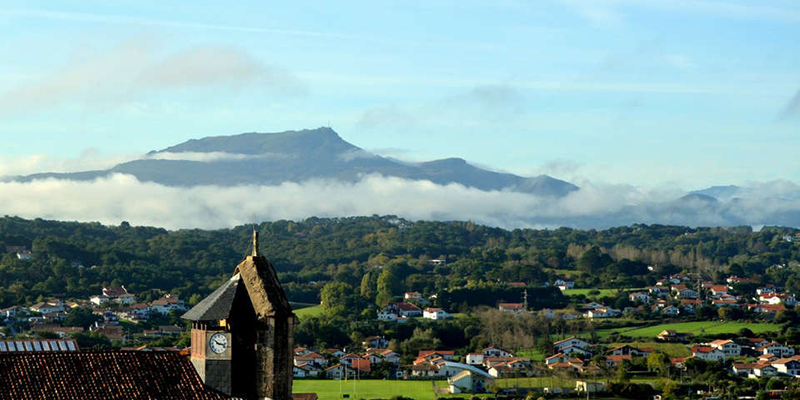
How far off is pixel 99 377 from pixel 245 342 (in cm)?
353

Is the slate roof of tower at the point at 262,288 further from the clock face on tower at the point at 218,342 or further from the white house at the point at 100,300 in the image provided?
the white house at the point at 100,300

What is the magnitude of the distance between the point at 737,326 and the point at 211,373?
106424 mm

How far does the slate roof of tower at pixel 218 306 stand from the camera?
27.6m

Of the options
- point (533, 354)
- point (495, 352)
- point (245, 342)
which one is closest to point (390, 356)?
point (495, 352)

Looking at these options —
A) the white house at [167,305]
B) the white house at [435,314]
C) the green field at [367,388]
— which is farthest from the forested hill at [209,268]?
the green field at [367,388]

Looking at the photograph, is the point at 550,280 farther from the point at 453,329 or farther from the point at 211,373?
the point at 211,373

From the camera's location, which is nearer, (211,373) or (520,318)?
(211,373)

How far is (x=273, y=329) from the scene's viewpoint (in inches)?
1093

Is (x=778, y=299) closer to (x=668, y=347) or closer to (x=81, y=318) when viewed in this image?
(x=668, y=347)

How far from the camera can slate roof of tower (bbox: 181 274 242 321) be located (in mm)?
27625

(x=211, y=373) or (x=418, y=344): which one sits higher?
(x=211, y=373)

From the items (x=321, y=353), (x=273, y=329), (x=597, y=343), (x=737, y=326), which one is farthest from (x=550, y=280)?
(x=273, y=329)

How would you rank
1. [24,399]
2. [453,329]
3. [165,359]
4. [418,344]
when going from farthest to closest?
[453,329] → [418,344] → [165,359] → [24,399]

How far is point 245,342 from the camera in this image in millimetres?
27828
